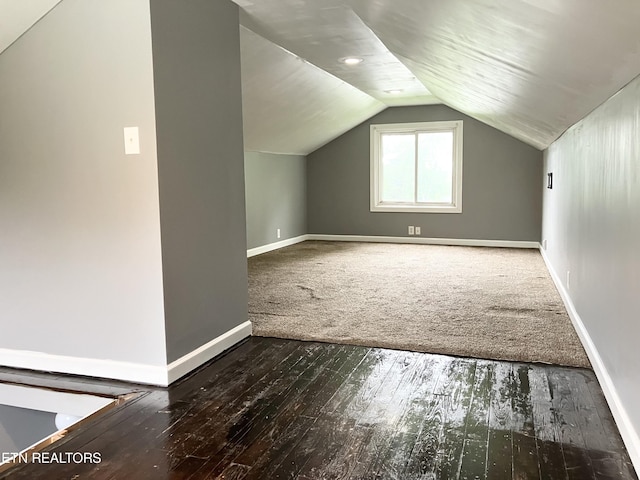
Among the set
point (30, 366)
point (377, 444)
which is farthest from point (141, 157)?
point (377, 444)

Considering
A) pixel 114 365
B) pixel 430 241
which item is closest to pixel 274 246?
pixel 430 241

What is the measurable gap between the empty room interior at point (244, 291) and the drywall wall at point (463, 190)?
3264 mm

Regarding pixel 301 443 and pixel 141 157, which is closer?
pixel 301 443

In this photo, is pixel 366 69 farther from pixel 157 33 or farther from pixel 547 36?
pixel 547 36

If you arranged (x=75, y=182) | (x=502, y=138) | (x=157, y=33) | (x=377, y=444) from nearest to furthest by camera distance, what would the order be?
(x=377, y=444) < (x=157, y=33) < (x=75, y=182) < (x=502, y=138)

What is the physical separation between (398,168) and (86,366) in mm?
6031

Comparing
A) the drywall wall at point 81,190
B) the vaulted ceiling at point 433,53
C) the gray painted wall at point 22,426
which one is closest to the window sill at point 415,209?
the vaulted ceiling at point 433,53

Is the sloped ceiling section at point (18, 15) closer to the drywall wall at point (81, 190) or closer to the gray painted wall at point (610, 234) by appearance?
the drywall wall at point (81, 190)

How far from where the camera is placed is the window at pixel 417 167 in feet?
25.1

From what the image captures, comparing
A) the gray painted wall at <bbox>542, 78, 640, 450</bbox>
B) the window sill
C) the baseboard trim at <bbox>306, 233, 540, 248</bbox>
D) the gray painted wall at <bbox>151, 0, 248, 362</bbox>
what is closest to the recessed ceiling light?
the gray painted wall at <bbox>151, 0, 248, 362</bbox>

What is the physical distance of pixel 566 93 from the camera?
269 cm

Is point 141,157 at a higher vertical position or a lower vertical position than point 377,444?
higher

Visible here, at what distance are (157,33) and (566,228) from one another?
3294mm

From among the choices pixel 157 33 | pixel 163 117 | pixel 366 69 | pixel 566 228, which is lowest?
pixel 566 228
